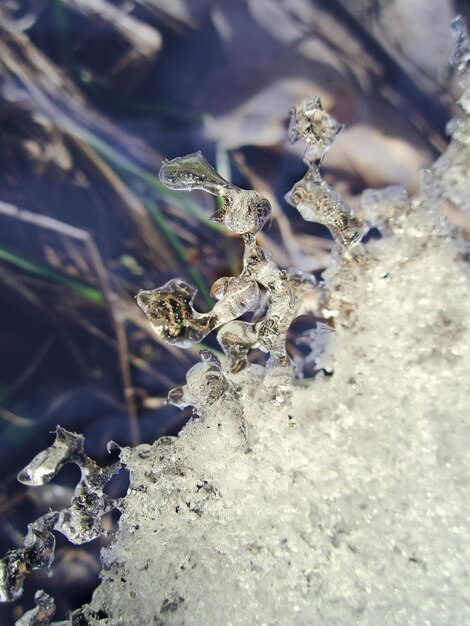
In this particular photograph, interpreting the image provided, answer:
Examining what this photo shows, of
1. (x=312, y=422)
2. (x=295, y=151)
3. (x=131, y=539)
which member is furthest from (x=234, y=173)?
(x=131, y=539)

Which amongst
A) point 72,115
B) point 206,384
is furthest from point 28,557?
point 72,115

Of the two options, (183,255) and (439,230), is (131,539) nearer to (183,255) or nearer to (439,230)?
(183,255)

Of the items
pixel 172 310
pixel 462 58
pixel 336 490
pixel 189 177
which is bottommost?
pixel 336 490

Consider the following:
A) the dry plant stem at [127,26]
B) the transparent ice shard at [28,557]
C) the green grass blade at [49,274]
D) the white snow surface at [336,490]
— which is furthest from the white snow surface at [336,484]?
the dry plant stem at [127,26]

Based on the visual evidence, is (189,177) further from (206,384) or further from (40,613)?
Answer: (40,613)

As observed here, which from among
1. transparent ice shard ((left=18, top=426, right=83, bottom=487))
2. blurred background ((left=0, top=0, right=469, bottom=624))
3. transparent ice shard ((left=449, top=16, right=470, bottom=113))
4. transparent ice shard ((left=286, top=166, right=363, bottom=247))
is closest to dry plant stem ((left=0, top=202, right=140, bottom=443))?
blurred background ((left=0, top=0, right=469, bottom=624))

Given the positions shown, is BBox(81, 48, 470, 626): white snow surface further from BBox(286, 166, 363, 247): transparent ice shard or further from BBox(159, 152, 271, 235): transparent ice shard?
BBox(159, 152, 271, 235): transparent ice shard

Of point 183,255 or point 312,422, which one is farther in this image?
point 183,255
